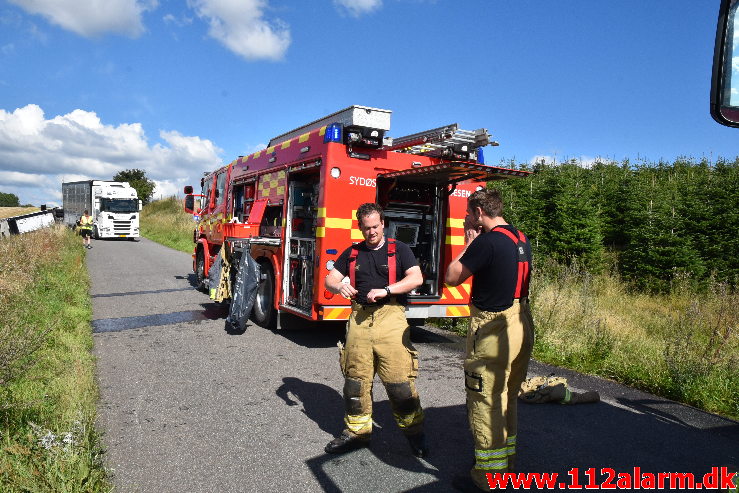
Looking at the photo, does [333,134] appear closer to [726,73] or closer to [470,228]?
[470,228]

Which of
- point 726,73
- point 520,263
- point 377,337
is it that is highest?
point 726,73

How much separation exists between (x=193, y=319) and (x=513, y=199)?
34.5 ft

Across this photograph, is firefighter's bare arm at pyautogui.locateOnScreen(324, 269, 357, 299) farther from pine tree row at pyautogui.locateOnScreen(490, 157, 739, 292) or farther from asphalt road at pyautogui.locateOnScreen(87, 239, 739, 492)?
pine tree row at pyautogui.locateOnScreen(490, 157, 739, 292)

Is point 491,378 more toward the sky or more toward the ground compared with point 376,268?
Answer: more toward the ground

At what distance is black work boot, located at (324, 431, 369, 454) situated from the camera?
368 cm

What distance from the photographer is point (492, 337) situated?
3.10 meters

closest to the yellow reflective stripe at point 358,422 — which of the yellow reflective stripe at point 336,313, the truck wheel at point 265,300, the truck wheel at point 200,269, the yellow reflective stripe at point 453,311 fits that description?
the yellow reflective stripe at point 336,313

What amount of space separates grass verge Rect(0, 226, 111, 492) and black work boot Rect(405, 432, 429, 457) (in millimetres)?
1961

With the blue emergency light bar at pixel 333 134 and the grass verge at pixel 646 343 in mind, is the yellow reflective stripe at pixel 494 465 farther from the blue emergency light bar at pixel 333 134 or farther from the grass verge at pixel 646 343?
the blue emergency light bar at pixel 333 134

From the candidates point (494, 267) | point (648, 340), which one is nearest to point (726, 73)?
point (494, 267)

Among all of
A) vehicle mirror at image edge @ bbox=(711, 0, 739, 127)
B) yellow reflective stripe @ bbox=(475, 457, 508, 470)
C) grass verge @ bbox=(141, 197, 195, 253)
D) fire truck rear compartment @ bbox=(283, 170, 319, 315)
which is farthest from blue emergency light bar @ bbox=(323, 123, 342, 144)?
grass verge @ bbox=(141, 197, 195, 253)

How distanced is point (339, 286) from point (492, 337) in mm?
1113

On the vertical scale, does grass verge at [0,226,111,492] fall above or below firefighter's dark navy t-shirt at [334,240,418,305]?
below

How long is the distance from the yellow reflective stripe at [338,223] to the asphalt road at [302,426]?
5.43 ft
